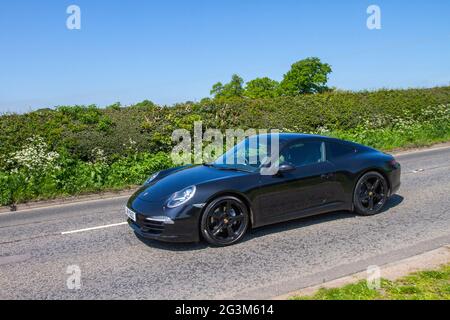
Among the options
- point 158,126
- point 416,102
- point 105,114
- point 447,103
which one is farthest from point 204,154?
point 447,103

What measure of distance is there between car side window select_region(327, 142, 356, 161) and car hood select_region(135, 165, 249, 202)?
161 centimetres

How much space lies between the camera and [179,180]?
21.4 ft

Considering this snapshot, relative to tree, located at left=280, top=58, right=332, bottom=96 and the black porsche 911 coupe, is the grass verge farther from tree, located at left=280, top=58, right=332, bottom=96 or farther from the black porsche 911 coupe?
tree, located at left=280, top=58, right=332, bottom=96

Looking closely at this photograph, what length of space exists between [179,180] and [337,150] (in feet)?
8.81

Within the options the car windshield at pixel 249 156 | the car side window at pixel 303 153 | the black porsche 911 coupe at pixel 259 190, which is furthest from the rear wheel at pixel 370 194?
the car windshield at pixel 249 156

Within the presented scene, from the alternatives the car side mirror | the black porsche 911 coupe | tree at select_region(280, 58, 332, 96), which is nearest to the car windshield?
the black porsche 911 coupe

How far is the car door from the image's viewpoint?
6.46m

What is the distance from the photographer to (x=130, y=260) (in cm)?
589

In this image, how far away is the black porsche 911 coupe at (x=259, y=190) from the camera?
6016 millimetres

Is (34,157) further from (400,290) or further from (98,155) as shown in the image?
(400,290)

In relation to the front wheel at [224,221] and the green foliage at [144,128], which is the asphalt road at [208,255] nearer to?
the front wheel at [224,221]

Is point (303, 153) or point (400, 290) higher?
point (303, 153)

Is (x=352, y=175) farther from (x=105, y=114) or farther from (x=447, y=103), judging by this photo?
(x=447, y=103)

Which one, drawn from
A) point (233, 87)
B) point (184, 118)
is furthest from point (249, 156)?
point (233, 87)
